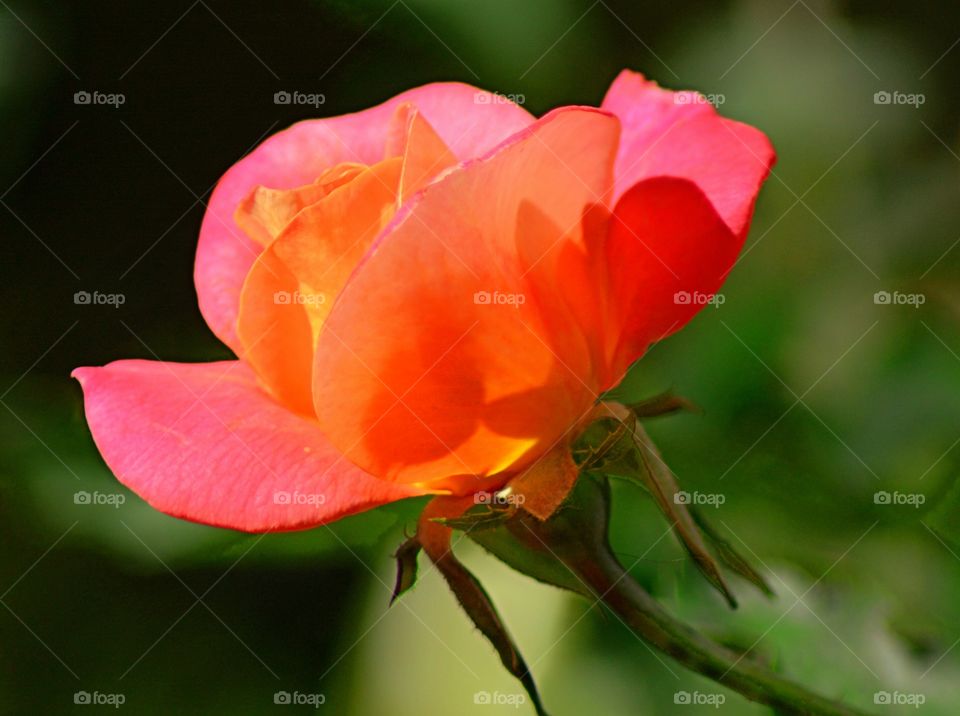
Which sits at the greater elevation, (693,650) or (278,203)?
(278,203)

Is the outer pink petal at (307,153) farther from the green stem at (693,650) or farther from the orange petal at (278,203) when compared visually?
the green stem at (693,650)

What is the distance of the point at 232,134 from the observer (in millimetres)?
611

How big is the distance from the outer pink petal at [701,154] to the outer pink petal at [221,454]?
140 millimetres

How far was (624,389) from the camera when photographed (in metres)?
0.53

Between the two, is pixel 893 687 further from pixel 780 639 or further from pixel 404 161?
pixel 404 161

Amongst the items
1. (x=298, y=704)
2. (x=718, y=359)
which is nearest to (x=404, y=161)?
(x=718, y=359)

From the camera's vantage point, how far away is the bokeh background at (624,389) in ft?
1.57

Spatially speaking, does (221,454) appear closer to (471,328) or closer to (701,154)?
(471,328)

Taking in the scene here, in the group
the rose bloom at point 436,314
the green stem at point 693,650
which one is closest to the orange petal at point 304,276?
the rose bloom at point 436,314

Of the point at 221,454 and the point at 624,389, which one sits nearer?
the point at 221,454

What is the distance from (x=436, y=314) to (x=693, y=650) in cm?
15

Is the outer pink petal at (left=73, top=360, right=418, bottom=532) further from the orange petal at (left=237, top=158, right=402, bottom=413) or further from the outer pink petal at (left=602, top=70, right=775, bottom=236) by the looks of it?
the outer pink petal at (left=602, top=70, right=775, bottom=236)

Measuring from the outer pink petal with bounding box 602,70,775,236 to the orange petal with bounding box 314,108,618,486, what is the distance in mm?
30

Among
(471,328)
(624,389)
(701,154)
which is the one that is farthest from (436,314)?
(624,389)
